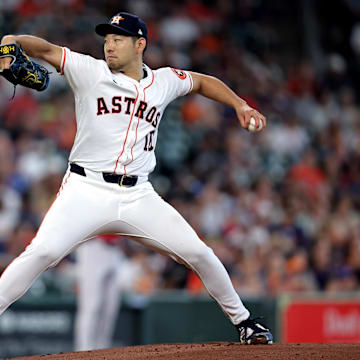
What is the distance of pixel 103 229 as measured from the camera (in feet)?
15.7

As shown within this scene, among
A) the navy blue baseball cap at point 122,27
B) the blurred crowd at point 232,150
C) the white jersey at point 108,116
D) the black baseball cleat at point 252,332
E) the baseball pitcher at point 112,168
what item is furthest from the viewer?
the blurred crowd at point 232,150

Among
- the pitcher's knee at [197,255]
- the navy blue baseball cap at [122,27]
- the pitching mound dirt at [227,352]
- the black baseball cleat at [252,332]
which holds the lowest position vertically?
the pitching mound dirt at [227,352]

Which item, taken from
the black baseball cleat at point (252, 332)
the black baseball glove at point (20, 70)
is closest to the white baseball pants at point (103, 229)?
the black baseball cleat at point (252, 332)

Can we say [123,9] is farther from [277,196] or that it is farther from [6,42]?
[6,42]

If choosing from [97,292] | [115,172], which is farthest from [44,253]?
[97,292]

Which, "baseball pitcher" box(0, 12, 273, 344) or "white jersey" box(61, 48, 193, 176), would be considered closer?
"baseball pitcher" box(0, 12, 273, 344)

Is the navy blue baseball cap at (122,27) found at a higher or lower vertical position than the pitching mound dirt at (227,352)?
higher

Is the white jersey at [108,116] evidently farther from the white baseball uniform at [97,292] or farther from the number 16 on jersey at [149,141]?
the white baseball uniform at [97,292]

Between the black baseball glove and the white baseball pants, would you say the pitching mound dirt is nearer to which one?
the white baseball pants

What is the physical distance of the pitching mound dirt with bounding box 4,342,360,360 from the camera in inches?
185

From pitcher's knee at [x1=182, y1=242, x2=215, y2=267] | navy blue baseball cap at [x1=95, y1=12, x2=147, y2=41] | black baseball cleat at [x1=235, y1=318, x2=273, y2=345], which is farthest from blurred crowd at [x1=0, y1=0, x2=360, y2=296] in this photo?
navy blue baseball cap at [x1=95, y1=12, x2=147, y2=41]

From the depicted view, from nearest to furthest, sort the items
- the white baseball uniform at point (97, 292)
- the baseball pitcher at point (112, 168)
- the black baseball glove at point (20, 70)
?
the black baseball glove at point (20, 70) → the baseball pitcher at point (112, 168) → the white baseball uniform at point (97, 292)

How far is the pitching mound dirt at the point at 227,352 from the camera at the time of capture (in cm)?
470

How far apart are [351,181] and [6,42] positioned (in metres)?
8.70
